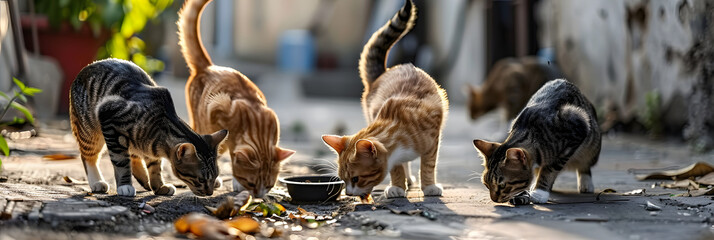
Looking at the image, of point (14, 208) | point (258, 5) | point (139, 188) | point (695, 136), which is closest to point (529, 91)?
point (695, 136)

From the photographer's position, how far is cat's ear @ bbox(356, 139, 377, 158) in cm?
382

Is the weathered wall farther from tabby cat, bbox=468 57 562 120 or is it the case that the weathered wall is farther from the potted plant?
the potted plant

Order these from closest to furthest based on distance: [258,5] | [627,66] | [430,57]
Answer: [627,66] < [430,57] < [258,5]

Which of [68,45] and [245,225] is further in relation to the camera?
[68,45]

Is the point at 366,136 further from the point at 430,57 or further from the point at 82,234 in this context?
the point at 430,57

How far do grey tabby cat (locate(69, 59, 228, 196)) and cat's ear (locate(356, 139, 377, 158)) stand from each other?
2.35ft

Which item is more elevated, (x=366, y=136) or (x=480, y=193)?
(x=366, y=136)

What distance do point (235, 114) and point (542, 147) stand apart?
1754 mm

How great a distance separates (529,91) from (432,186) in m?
4.61

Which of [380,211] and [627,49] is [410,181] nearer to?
[380,211]

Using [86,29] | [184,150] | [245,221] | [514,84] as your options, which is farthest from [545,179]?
[86,29]

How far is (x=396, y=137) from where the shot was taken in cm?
402

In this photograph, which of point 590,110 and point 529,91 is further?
point 529,91

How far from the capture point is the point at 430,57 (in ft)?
50.5
